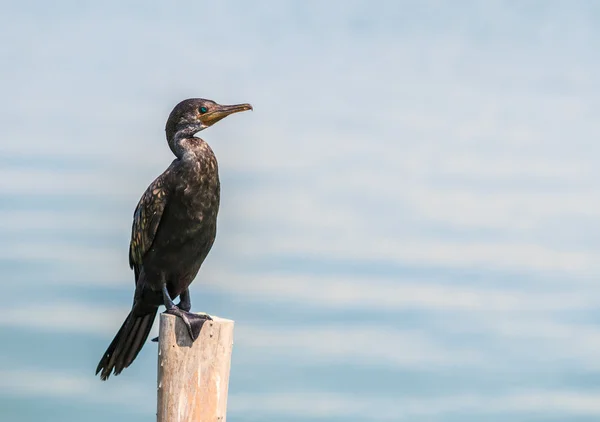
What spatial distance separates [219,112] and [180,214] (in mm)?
821

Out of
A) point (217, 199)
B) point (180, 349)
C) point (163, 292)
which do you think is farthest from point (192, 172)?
point (180, 349)

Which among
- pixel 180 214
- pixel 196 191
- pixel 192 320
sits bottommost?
pixel 192 320

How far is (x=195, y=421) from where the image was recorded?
6.28m

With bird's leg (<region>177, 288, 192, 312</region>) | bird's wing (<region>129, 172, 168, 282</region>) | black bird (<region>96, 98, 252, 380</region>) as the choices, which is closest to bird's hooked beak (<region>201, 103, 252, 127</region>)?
black bird (<region>96, 98, 252, 380</region>)

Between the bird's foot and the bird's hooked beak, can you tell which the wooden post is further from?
the bird's hooked beak

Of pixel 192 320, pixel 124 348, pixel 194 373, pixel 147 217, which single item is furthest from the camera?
pixel 124 348

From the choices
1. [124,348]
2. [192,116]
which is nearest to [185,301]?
[124,348]

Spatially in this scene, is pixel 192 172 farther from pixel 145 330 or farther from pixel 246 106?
pixel 145 330

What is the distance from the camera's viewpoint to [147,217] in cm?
711

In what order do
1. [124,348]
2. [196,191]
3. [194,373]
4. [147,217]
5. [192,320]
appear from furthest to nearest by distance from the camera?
[124,348] < [147,217] < [196,191] < [192,320] < [194,373]

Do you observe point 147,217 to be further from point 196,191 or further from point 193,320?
point 193,320

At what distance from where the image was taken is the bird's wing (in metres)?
7.05

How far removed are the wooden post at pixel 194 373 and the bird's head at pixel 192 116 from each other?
147cm

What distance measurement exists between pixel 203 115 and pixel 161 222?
85 cm
